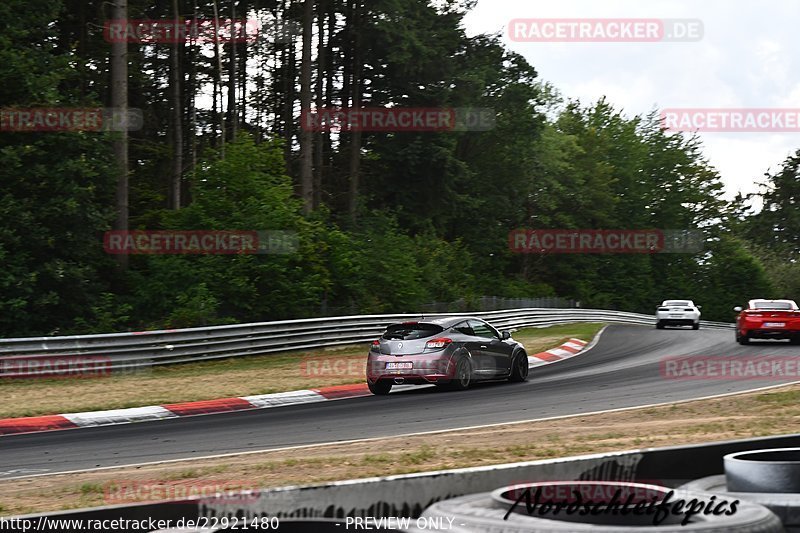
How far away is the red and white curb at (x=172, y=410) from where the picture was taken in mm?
14539

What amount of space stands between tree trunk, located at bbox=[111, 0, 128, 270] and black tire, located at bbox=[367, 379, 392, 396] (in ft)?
47.1

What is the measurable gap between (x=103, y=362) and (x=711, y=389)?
11.9m

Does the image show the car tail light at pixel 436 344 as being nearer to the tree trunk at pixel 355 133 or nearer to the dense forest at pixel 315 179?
the dense forest at pixel 315 179

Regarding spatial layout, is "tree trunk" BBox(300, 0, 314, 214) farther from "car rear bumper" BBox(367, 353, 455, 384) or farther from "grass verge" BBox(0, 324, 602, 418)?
"car rear bumper" BBox(367, 353, 455, 384)

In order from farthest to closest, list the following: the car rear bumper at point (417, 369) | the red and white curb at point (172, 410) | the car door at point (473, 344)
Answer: the car door at point (473, 344) < the car rear bumper at point (417, 369) < the red and white curb at point (172, 410)

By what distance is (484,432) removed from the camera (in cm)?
1244

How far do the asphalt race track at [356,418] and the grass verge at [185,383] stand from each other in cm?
184

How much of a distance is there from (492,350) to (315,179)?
1242 inches

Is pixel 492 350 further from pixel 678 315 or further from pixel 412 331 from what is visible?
pixel 678 315

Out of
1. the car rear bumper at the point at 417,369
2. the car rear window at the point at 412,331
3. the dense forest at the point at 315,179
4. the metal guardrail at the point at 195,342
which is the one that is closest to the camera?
the car rear bumper at the point at 417,369

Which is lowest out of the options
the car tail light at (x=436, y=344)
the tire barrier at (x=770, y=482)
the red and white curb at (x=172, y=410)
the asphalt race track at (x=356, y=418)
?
the red and white curb at (x=172, y=410)

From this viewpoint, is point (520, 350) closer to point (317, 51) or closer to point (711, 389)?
point (711, 389)

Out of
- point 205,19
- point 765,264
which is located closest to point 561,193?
point 205,19

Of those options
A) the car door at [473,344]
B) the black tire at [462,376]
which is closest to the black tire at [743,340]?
the car door at [473,344]
